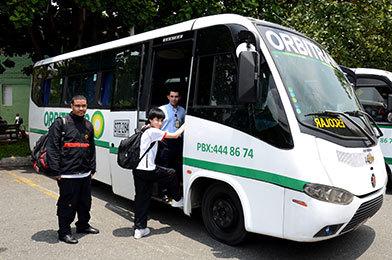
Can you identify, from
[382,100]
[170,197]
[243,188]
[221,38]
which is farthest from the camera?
[382,100]

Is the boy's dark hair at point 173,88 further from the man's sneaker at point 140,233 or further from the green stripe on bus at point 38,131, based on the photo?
the green stripe on bus at point 38,131

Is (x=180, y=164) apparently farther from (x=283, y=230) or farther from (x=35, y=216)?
(x=35, y=216)

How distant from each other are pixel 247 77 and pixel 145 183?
1985 millimetres

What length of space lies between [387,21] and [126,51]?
32.7 feet

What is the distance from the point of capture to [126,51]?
21.6 ft

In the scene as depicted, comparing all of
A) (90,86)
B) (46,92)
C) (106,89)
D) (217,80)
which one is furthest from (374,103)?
(46,92)

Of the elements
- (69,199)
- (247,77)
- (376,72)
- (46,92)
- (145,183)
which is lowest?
(69,199)

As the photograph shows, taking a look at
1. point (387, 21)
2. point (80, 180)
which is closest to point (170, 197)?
point (80, 180)

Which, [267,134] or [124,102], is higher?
[124,102]

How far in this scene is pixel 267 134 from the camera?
4.22m

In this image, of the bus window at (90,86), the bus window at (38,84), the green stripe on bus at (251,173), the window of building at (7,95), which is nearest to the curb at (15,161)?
the bus window at (38,84)

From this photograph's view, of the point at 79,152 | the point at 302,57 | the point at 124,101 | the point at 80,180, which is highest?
the point at 302,57

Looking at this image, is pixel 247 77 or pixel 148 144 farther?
pixel 148 144

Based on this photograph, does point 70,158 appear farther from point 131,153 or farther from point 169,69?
point 169,69
